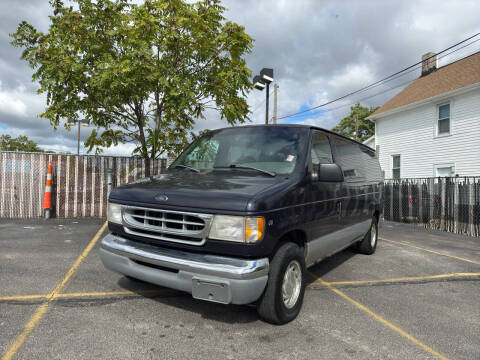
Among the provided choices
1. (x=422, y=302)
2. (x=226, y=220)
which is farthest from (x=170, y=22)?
(x=422, y=302)

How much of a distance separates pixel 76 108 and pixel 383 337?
7.63 m

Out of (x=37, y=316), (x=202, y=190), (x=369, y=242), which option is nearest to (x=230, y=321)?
(x=202, y=190)

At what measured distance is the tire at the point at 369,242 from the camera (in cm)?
594

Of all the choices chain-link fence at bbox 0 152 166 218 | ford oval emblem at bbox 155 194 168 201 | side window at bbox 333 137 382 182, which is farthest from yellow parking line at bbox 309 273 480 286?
chain-link fence at bbox 0 152 166 218

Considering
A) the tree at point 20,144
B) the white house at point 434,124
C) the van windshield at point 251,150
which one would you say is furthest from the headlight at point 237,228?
the tree at point 20,144

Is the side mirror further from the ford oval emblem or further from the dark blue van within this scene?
the ford oval emblem

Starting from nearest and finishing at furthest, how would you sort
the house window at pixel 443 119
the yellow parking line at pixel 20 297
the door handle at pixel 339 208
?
1. the yellow parking line at pixel 20 297
2. the door handle at pixel 339 208
3. the house window at pixel 443 119

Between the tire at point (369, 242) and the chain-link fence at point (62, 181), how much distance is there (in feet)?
21.6

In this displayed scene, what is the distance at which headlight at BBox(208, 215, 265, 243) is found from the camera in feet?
8.67

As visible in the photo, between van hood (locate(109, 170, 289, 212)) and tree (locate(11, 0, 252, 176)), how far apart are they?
391 centimetres

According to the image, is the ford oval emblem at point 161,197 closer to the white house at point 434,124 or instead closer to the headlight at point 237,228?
the headlight at point 237,228

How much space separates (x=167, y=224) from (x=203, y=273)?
609 mm

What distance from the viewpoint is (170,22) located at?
22.8 ft

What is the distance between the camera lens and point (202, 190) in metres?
2.89
